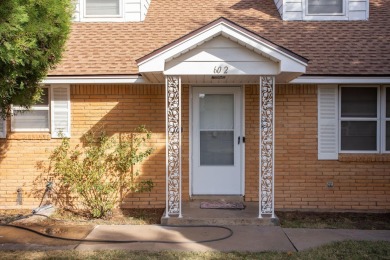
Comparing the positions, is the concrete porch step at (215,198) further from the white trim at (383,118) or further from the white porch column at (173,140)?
the white trim at (383,118)

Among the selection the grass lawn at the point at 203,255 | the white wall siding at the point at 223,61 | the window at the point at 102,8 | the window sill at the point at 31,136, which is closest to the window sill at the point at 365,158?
the white wall siding at the point at 223,61

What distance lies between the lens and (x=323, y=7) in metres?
11.7

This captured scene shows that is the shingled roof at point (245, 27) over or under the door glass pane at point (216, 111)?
over

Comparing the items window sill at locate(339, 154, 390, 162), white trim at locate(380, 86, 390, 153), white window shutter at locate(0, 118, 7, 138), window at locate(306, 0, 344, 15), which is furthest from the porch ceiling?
window at locate(306, 0, 344, 15)

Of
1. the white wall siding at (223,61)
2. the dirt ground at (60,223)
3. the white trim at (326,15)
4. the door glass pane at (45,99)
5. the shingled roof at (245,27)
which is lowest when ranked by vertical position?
the dirt ground at (60,223)

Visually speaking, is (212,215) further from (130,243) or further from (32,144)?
(32,144)

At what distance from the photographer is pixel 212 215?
28.6 feet

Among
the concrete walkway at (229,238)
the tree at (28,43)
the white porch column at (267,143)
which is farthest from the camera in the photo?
the white porch column at (267,143)

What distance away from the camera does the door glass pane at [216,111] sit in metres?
10.2

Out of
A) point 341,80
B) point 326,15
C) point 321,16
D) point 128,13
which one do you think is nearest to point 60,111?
point 128,13

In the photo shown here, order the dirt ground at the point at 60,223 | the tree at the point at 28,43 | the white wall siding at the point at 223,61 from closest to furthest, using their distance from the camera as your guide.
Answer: the tree at the point at 28,43 → the dirt ground at the point at 60,223 → the white wall siding at the point at 223,61

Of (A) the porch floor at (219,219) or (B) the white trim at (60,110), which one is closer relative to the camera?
(A) the porch floor at (219,219)

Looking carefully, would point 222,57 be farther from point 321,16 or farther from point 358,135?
point 321,16

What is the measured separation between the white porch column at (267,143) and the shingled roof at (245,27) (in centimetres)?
146
